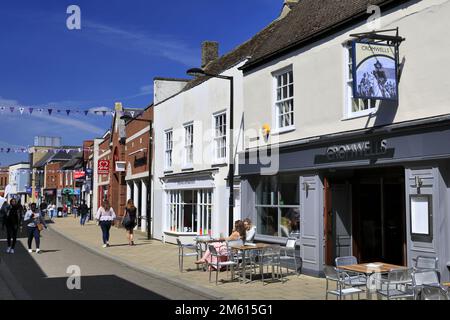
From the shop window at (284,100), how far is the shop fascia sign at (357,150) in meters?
2.07

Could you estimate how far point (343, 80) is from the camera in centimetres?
1137

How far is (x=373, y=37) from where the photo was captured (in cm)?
979

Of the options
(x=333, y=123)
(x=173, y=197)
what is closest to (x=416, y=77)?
(x=333, y=123)

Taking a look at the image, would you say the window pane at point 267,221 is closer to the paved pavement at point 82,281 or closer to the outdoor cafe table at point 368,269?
the paved pavement at point 82,281

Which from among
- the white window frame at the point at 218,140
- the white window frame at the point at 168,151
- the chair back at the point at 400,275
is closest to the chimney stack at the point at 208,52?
the white window frame at the point at 168,151

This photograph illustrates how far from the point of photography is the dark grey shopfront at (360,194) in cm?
898

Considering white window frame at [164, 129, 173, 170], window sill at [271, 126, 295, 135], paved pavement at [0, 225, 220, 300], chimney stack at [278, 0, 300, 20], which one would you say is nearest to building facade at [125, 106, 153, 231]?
white window frame at [164, 129, 173, 170]

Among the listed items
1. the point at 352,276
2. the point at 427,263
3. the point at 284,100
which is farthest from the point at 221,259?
the point at 427,263

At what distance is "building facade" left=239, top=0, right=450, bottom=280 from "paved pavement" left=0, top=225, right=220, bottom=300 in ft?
12.2

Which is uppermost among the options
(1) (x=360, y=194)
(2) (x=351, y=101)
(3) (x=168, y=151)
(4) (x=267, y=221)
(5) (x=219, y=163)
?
(2) (x=351, y=101)

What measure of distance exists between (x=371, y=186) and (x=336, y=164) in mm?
1244

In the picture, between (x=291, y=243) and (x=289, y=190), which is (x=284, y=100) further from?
(x=291, y=243)

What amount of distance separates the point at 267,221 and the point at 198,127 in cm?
620

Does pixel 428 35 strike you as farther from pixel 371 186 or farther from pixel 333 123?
pixel 371 186
